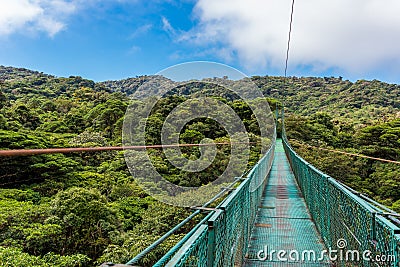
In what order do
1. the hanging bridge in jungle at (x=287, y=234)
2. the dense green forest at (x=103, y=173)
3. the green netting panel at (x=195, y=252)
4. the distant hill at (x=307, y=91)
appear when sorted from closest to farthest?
the green netting panel at (x=195, y=252), the hanging bridge in jungle at (x=287, y=234), the dense green forest at (x=103, y=173), the distant hill at (x=307, y=91)

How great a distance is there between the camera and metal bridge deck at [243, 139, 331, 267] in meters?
2.26

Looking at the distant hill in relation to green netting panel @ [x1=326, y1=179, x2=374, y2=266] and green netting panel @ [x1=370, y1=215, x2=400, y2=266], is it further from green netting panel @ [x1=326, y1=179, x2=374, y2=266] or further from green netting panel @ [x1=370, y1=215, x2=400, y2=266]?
green netting panel @ [x1=370, y1=215, x2=400, y2=266]

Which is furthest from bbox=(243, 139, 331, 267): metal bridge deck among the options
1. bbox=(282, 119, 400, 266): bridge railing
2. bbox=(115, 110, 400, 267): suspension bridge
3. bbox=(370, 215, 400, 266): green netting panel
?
bbox=(370, 215, 400, 266): green netting panel

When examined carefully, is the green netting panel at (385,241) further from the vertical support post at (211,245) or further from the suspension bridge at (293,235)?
the vertical support post at (211,245)

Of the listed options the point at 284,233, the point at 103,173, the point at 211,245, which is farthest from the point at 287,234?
the point at 103,173

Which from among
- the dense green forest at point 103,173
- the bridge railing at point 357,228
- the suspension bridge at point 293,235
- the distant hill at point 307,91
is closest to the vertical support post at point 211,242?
the suspension bridge at point 293,235

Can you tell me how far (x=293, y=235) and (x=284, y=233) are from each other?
91mm

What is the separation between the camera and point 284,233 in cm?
290

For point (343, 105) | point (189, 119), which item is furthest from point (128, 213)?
point (343, 105)

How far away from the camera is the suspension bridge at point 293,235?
1035 mm

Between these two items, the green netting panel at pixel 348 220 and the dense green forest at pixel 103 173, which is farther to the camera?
the dense green forest at pixel 103 173

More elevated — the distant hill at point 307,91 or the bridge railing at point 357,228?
the distant hill at point 307,91

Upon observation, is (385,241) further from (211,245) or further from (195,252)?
(195,252)

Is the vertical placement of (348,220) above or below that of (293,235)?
above
